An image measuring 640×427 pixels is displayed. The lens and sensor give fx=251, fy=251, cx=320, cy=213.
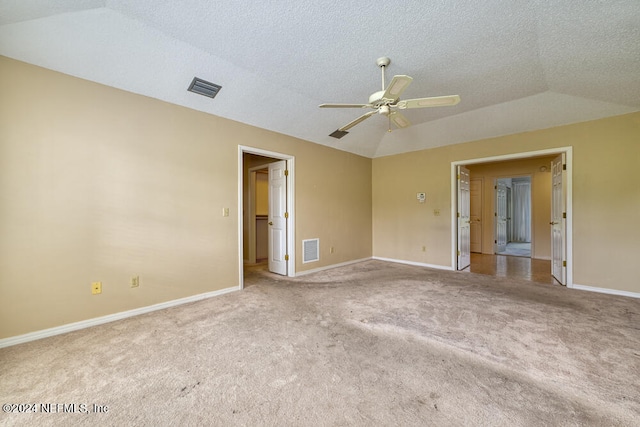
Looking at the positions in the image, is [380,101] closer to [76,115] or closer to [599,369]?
[599,369]

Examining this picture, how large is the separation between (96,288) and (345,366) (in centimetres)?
277

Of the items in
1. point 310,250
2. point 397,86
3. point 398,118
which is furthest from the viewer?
point 310,250

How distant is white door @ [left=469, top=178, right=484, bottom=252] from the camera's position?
7539 millimetres

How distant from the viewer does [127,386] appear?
1753 mm

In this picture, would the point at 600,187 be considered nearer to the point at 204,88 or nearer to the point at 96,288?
the point at 204,88

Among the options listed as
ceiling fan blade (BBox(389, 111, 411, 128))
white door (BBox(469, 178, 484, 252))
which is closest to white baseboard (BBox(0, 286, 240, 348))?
ceiling fan blade (BBox(389, 111, 411, 128))

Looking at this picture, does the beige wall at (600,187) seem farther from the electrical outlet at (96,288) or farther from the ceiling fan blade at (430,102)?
the electrical outlet at (96,288)

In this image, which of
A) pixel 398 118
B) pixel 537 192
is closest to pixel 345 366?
pixel 398 118

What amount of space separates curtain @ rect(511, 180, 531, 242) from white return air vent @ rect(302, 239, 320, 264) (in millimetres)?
9442

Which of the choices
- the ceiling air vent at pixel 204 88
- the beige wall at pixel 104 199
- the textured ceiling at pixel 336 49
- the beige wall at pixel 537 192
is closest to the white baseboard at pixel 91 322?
the beige wall at pixel 104 199

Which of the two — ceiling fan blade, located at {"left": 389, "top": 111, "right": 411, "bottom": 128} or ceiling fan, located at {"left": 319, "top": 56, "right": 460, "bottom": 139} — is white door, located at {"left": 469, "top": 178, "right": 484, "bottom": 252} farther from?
ceiling fan, located at {"left": 319, "top": 56, "right": 460, "bottom": 139}

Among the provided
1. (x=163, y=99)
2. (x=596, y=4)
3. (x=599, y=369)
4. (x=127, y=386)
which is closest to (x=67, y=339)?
(x=127, y=386)

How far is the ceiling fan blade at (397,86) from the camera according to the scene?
210 centimetres

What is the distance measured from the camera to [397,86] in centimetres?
224
